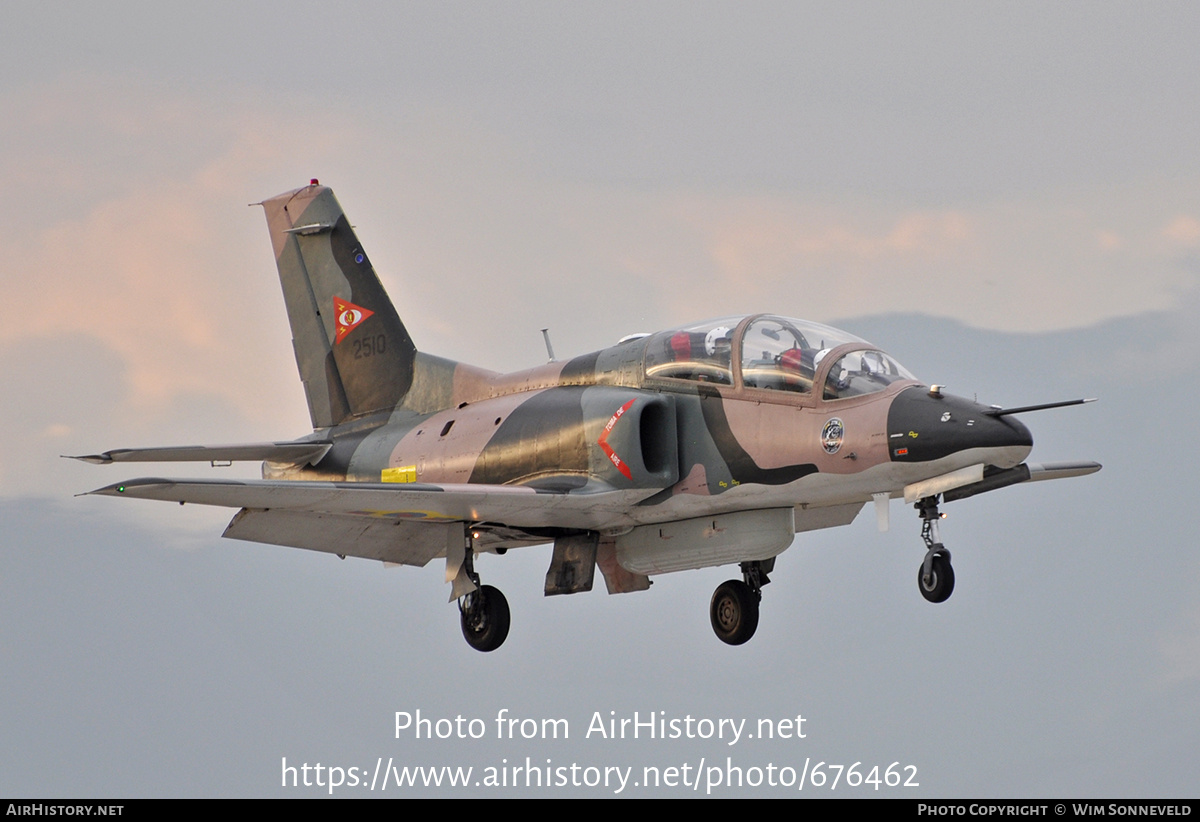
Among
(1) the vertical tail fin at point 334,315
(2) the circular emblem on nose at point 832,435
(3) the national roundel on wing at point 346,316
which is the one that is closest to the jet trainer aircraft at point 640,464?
(2) the circular emblem on nose at point 832,435

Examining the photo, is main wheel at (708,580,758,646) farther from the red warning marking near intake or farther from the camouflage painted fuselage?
the red warning marking near intake

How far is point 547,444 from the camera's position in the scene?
18.8m

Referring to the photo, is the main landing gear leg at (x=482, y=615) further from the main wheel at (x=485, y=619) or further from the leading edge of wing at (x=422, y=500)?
the leading edge of wing at (x=422, y=500)

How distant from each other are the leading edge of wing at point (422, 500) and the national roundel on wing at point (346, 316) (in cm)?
542

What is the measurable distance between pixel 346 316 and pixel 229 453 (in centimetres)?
332

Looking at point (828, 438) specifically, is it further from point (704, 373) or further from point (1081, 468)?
point (1081, 468)

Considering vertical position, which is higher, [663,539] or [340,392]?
[340,392]

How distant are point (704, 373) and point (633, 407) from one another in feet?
2.90

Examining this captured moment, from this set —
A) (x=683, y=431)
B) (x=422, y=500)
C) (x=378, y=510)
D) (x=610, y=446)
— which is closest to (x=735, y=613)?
(x=683, y=431)

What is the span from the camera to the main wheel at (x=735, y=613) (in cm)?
1995

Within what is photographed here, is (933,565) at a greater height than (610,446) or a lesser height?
lesser

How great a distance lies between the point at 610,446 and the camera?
18.0 m

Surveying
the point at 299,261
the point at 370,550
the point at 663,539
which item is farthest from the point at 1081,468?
the point at 299,261

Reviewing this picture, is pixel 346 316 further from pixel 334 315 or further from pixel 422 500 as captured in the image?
pixel 422 500
